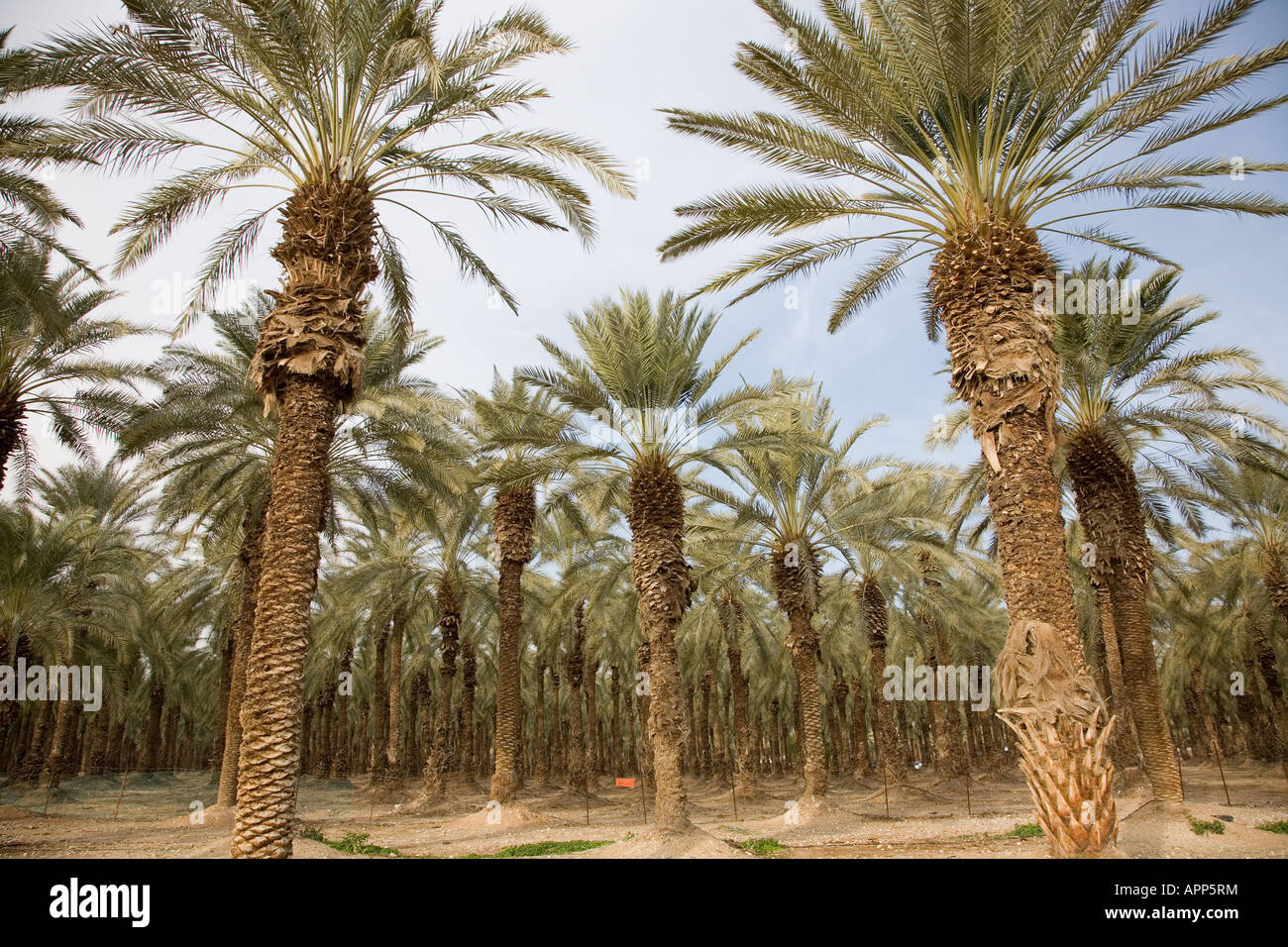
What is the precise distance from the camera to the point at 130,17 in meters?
9.27

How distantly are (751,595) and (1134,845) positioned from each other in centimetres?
1942

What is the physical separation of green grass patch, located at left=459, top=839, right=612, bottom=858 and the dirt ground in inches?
20.8

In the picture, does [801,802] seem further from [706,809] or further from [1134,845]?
[1134,845]

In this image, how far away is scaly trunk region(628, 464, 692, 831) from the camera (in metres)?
14.7

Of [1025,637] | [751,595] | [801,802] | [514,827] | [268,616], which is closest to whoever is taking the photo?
[1025,637]

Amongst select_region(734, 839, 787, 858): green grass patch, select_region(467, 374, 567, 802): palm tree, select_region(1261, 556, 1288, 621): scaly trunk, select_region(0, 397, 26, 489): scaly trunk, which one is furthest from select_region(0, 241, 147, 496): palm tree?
select_region(1261, 556, 1288, 621): scaly trunk

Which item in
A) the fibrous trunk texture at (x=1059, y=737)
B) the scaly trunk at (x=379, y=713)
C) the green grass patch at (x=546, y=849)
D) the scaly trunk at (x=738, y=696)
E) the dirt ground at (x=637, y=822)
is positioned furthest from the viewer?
the scaly trunk at (x=379, y=713)

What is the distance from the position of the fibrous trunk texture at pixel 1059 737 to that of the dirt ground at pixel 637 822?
285cm

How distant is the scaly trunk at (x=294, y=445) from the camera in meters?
8.38

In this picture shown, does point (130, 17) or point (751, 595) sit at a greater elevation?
point (130, 17)

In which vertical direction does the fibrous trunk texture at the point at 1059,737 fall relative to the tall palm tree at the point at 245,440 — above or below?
below

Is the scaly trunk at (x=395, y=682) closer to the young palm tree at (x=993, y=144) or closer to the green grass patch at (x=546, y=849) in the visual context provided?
the green grass patch at (x=546, y=849)

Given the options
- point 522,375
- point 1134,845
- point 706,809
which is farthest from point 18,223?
point 706,809

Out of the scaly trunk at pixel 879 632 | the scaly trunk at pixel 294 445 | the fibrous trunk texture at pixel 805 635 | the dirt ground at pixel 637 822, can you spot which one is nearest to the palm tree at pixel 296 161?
the scaly trunk at pixel 294 445
